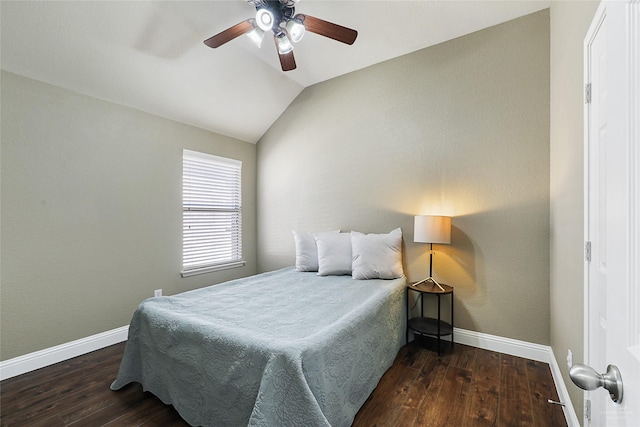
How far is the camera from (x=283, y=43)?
217 centimetres

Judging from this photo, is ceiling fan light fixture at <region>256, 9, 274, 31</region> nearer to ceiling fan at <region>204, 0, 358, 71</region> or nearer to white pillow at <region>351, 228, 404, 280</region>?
ceiling fan at <region>204, 0, 358, 71</region>

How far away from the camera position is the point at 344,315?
1913 mm

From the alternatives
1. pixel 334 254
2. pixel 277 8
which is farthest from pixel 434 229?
pixel 277 8

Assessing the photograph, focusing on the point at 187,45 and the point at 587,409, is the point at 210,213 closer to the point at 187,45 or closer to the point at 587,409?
the point at 187,45

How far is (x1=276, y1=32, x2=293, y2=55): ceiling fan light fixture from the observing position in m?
2.12

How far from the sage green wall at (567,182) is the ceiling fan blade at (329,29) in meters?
1.34

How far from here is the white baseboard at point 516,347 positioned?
80.9 inches

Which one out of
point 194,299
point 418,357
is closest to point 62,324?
point 194,299

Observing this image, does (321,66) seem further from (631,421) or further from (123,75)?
(631,421)

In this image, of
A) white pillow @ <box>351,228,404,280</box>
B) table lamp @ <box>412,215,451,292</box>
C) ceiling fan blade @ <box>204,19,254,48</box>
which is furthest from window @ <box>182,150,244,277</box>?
table lamp @ <box>412,215,451,292</box>

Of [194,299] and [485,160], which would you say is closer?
[194,299]

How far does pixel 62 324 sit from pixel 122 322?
0.50 meters

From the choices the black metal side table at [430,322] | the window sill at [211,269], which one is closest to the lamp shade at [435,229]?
the black metal side table at [430,322]

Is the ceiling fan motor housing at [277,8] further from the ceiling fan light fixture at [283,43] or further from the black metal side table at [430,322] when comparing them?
the black metal side table at [430,322]
